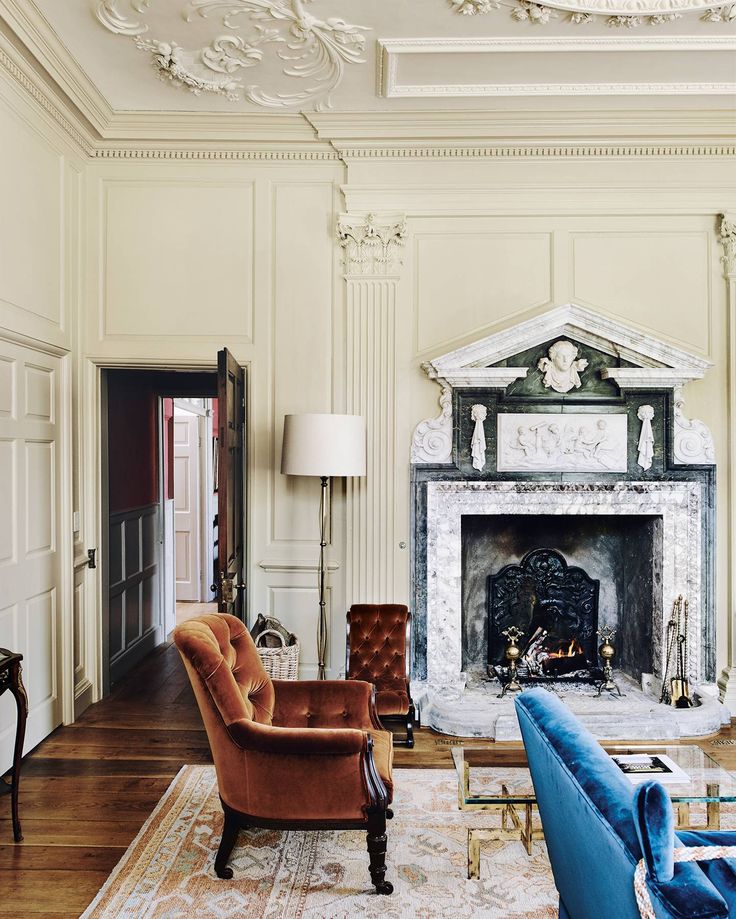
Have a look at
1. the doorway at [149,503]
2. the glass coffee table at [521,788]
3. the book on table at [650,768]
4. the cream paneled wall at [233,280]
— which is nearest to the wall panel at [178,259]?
the cream paneled wall at [233,280]

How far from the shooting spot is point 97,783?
308cm

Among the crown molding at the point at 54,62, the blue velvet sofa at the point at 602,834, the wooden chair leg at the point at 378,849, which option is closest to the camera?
the blue velvet sofa at the point at 602,834

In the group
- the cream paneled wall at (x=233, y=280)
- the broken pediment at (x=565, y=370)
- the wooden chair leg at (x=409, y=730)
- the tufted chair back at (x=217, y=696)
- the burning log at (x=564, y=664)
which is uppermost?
the cream paneled wall at (x=233, y=280)

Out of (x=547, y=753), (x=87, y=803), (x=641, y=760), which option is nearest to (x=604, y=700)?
(x=641, y=760)

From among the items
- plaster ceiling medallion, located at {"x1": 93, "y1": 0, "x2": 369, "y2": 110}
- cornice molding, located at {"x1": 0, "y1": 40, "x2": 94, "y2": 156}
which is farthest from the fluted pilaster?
cornice molding, located at {"x1": 0, "y1": 40, "x2": 94, "y2": 156}

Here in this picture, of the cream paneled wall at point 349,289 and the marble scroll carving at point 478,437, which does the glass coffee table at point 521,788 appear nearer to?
the cream paneled wall at point 349,289

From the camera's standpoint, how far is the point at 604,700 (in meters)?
3.73

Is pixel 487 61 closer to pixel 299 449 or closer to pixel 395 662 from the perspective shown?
pixel 299 449

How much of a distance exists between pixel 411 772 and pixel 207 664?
1.37m

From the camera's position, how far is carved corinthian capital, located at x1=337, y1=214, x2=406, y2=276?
3.94m

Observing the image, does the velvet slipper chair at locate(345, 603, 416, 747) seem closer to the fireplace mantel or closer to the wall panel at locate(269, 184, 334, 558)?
the fireplace mantel

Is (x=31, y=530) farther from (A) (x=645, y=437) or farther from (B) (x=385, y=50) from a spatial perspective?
(A) (x=645, y=437)

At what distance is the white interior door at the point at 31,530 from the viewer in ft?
10.5

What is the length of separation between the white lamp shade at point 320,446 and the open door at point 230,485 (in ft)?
1.08
